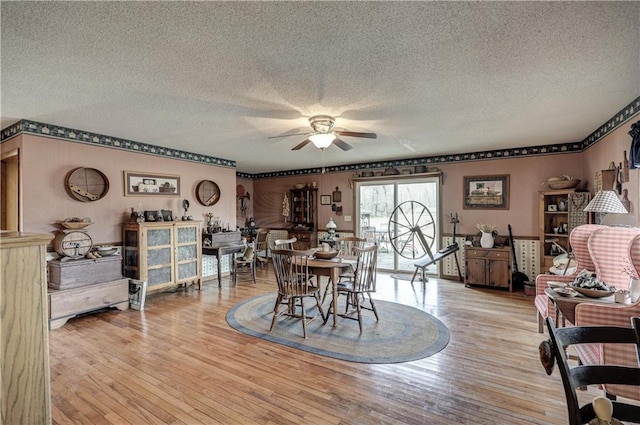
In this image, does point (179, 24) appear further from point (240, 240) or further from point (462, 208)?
point (462, 208)

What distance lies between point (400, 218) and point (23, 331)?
604cm

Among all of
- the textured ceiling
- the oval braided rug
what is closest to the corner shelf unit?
the textured ceiling

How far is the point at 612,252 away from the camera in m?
2.69

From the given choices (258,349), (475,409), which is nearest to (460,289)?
(475,409)

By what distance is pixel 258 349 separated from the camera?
3.04m

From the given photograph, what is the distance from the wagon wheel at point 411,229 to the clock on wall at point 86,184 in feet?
17.0

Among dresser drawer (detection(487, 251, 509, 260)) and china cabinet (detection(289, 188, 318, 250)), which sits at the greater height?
china cabinet (detection(289, 188, 318, 250))

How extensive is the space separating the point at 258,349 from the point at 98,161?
3.58m

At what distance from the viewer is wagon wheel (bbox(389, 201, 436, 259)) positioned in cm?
623

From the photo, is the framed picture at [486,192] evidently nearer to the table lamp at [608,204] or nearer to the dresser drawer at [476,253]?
the dresser drawer at [476,253]

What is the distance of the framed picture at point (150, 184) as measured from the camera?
4785 millimetres

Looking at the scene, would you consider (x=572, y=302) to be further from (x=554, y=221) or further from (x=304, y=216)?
(x=304, y=216)

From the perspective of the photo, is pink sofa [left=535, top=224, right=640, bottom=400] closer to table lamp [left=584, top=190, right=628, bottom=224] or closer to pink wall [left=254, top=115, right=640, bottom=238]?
table lamp [left=584, top=190, right=628, bottom=224]

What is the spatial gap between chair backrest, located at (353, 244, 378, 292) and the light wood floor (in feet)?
3.43
